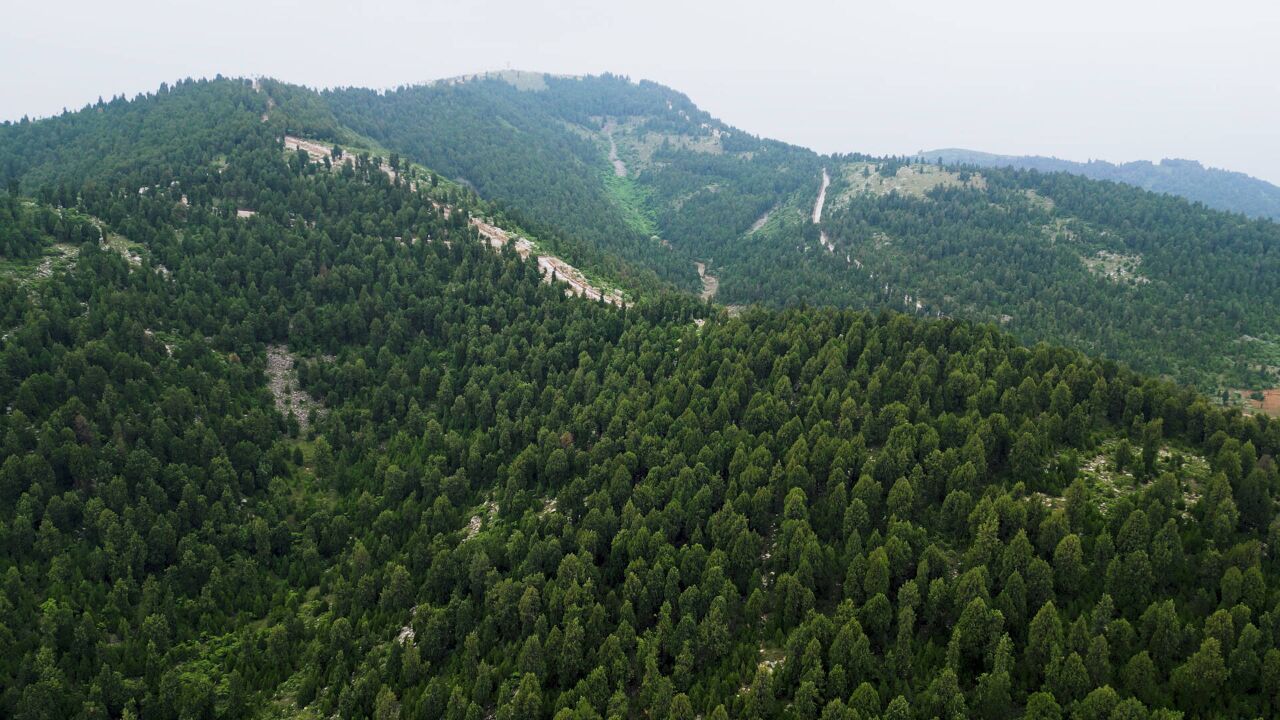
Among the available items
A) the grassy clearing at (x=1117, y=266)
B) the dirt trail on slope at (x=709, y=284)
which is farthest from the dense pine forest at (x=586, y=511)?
the grassy clearing at (x=1117, y=266)

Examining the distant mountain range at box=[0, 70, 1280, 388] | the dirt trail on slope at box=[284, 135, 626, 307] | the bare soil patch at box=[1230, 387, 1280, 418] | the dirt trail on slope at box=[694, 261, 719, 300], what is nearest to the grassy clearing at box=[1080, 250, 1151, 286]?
the distant mountain range at box=[0, 70, 1280, 388]

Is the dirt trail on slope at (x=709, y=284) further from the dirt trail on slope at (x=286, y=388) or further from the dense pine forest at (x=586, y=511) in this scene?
the dirt trail on slope at (x=286, y=388)

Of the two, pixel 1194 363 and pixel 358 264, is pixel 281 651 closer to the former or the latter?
pixel 358 264

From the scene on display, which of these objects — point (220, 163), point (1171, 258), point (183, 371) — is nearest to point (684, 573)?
point (183, 371)

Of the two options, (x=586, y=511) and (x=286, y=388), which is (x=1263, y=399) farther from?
(x=286, y=388)

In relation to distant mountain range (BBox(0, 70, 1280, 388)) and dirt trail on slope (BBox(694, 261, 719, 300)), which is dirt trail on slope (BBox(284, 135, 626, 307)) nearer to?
distant mountain range (BBox(0, 70, 1280, 388))

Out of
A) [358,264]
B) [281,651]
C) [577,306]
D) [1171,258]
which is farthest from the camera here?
[1171,258]

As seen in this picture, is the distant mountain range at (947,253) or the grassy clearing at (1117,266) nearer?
the distant mountain range at (947,253)

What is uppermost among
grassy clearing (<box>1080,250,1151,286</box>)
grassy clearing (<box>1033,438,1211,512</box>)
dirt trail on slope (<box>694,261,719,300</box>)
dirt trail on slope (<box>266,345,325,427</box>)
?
grassy clearing (<box>1080,250,1151,286</box>)

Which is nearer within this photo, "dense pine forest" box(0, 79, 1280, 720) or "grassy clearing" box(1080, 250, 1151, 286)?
"dense pine forest" box(0, 79, 1280, 720)
